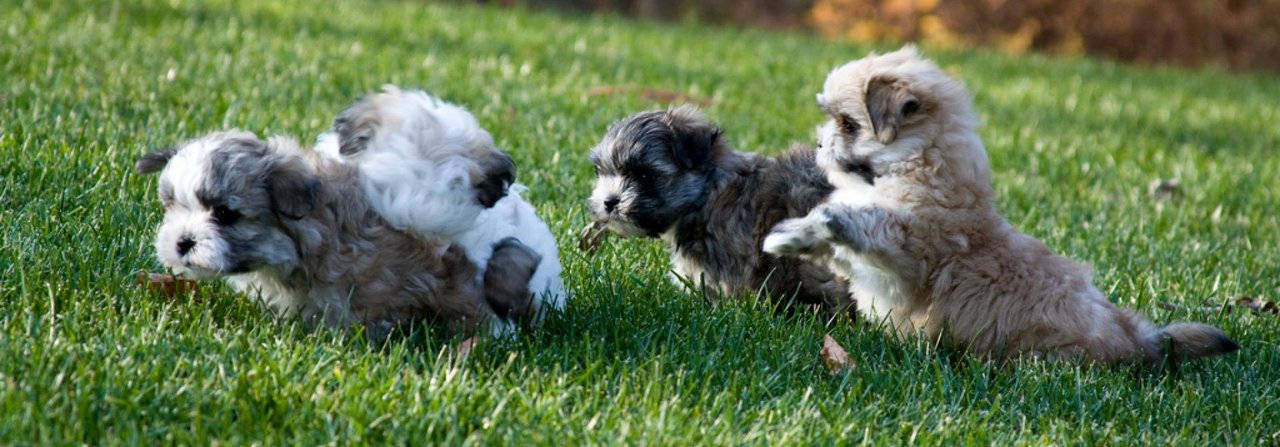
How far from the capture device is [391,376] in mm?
3529

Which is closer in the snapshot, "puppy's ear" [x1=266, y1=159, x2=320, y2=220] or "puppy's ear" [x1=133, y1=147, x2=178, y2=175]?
"puppy's ear" [x1=266, y1=159, x2=320, y2=220]

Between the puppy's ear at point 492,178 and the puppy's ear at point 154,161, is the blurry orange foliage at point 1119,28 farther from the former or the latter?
the puppy's ear at point 154,161

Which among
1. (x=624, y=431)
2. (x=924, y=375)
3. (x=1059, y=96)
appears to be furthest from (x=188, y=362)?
(x=1059, y=96)

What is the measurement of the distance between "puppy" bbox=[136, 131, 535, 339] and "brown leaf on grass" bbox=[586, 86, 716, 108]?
4974mm

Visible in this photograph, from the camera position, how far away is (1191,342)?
4414 millimetres

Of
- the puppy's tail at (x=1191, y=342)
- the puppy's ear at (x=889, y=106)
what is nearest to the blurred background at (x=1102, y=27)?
the puppy's ear at (x=889, y=106)

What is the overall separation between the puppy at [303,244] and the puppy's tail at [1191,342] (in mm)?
2255

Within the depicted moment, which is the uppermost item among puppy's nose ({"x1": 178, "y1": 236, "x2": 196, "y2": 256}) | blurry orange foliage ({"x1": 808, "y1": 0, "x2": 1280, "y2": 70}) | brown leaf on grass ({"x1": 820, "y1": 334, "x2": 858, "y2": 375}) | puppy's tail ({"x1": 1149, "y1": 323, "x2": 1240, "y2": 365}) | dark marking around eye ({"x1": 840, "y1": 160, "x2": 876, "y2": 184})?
puppy's nose ({"x1": 178, "y1": 236, "x2": 196, "y2": 256})

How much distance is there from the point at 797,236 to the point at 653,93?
16.7ft

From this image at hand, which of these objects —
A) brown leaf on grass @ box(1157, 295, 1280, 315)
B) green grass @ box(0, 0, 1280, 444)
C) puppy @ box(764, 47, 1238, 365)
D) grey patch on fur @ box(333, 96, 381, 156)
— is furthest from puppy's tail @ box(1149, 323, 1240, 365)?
grey patch on fur @ box(333, 96, 381, 156)

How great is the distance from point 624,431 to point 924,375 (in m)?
1.29

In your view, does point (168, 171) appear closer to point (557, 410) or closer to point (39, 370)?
point (39, 370)

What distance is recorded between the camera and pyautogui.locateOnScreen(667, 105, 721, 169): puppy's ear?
Answer: 4.80m

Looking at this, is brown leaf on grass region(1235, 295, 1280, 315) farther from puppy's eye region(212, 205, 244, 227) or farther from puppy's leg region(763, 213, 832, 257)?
puppy's eye region(212, 205, 244, 227)
